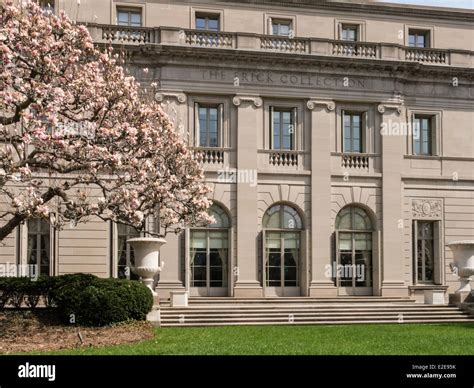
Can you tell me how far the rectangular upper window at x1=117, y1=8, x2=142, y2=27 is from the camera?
1248 inches

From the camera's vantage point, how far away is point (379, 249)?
3167 cm

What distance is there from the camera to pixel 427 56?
1314 inches

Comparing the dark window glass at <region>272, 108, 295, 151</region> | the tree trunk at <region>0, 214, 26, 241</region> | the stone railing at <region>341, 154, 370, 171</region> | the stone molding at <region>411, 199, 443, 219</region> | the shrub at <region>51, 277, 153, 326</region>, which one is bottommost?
the shrub at <region>51, 277, 153, 326</region>

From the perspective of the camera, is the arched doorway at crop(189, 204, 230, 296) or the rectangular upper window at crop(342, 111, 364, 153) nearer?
the arched doorway at crop(189, 204, 230, 296)

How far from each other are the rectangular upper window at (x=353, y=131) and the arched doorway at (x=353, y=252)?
2625 millimetres

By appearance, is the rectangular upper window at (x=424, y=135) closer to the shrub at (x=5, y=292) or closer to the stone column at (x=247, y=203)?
the stone column at (x=247, y=203)

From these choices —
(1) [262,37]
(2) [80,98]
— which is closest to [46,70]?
(2) [80,98]

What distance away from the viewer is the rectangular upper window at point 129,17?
104 feet

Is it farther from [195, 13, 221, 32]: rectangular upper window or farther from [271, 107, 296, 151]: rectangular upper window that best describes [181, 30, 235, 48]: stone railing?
[271, 107, 296, 151]: rectangular upper window

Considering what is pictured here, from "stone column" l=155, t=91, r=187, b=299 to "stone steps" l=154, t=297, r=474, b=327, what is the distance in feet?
5.67

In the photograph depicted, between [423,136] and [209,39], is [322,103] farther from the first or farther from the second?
[209,39]

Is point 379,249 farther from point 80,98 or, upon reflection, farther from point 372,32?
point 80,98

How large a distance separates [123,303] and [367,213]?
14.9 meters
